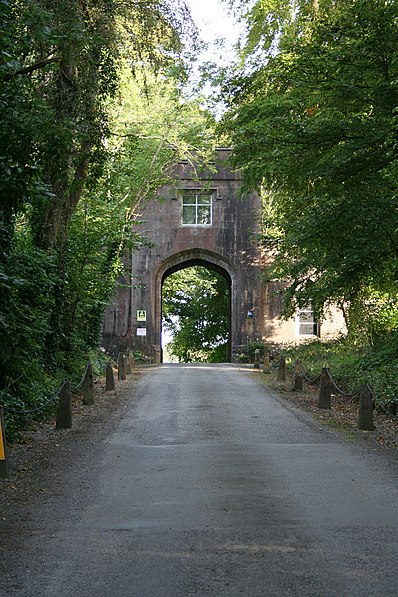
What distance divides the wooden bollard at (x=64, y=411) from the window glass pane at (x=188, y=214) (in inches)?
991

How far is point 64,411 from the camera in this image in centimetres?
1253

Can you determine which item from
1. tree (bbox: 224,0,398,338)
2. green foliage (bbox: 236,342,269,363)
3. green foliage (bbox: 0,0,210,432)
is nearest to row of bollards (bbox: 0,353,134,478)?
green foliage (bbox: 0,0,210,432)

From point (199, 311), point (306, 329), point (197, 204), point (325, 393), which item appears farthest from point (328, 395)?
point (199, 311)

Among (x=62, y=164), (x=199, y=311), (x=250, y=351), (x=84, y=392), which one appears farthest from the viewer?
(x=199, y=311)

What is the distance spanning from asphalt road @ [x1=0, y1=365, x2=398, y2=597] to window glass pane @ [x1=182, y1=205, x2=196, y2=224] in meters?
25.4

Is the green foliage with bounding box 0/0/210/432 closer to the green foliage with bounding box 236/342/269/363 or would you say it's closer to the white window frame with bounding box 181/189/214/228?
the white window frame with bounding box 181/189/214/228

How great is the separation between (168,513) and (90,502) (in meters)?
0.97

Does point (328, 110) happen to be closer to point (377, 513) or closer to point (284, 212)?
point (284, 212)

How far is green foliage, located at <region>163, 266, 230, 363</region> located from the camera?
146 ft

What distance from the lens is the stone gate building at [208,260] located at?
36.8 metres

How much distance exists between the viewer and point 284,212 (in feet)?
77.0

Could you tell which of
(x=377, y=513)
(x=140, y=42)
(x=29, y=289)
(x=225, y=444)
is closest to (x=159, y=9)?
(x=140, y=42)

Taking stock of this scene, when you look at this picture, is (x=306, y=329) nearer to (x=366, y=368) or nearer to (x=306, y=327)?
(x=306, y=327)

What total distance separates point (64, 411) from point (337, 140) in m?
8.04
